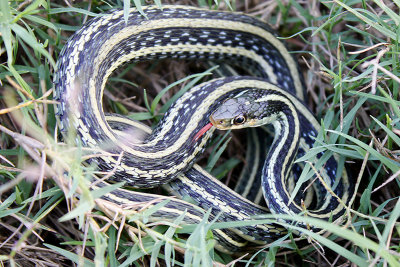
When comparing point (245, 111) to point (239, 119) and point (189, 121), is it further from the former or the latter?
point (189, 121)

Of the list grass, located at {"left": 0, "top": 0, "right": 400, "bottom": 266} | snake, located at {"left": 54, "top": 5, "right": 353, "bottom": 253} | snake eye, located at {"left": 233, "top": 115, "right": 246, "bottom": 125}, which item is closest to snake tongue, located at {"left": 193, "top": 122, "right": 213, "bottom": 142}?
snake, located at {"left": 54, "top": 5, "right": 353, "bottom": 253}

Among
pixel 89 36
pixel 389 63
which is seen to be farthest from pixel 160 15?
pixel 389 63

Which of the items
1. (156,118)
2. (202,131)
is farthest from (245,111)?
(156,118)

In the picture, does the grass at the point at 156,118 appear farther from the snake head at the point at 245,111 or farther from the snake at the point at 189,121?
the snake head at the point at 245,111

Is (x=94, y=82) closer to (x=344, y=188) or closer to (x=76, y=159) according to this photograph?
(x=76, y=159)

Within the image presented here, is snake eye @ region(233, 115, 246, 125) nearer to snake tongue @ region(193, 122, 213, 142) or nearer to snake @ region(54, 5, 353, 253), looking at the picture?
snake @ region(54, 5, 353, 253)

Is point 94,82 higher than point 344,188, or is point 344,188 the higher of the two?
point 94,82
